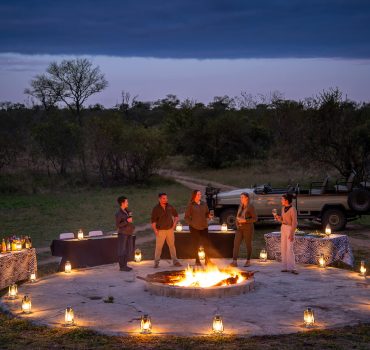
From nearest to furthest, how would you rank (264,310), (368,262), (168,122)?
(264,310) → (368,262) → (168,122)

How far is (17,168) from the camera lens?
41656mm

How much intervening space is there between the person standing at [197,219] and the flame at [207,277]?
142cm

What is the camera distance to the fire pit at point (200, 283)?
1117cm

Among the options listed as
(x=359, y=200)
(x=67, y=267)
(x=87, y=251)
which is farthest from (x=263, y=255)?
(x=359, y=200)

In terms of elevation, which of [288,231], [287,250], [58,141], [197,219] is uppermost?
[58,141]

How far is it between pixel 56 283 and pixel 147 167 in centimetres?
2823

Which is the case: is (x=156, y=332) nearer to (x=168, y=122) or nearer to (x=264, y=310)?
(x=264, y=310)

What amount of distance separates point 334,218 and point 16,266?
402 inches

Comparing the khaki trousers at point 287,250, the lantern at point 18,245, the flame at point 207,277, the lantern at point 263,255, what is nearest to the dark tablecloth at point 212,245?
the lantern at point 263,255

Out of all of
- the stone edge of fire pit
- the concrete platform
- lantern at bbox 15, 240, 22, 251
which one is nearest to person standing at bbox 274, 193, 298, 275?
the concrete platform

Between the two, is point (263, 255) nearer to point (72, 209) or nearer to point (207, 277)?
point (207, 277)

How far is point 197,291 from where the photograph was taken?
439 inches

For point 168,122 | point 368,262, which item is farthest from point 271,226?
point 168,122

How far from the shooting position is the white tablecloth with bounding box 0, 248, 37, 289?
12.3 meters
